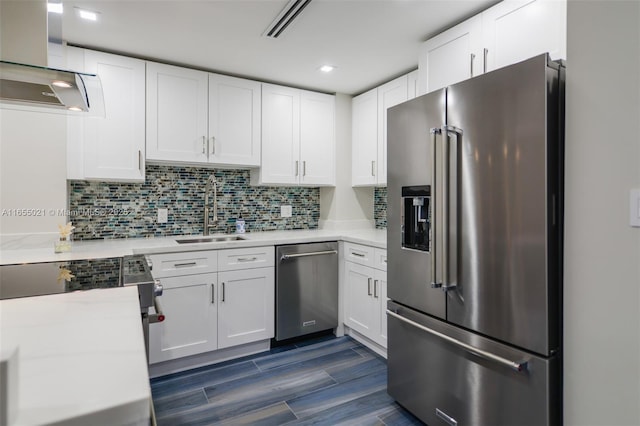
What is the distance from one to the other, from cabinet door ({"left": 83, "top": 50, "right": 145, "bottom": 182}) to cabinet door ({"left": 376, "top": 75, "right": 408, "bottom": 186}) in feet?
6.25

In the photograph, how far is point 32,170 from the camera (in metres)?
2.30

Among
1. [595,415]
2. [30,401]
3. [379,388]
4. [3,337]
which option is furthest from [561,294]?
[3,337]

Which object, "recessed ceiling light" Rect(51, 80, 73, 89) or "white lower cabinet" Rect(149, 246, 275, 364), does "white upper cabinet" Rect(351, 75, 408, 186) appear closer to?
"white lower cabinet" Rect(149, 246, 275, 364)

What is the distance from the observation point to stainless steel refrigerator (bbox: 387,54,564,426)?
4.37 ft

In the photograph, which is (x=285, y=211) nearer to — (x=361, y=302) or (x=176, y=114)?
(x=361, y=302)

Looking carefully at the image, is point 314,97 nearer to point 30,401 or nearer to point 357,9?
point 357,9

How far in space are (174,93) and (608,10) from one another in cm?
259

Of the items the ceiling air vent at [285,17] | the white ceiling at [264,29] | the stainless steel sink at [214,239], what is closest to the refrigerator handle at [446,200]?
the white ceiling at [264,29]

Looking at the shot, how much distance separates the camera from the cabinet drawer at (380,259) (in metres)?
2.55

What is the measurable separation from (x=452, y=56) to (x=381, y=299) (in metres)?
1.67

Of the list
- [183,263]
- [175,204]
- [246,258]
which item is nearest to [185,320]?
[183,263]

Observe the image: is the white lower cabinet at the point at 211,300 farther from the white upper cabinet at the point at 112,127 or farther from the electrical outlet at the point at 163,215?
the white upper cabinet at the point at 112,127

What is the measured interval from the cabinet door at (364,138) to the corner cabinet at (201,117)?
972 mm

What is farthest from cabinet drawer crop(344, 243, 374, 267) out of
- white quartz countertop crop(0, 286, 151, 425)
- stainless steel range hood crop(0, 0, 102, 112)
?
stainless steel range hood crop(0, 0, 102, 112)
